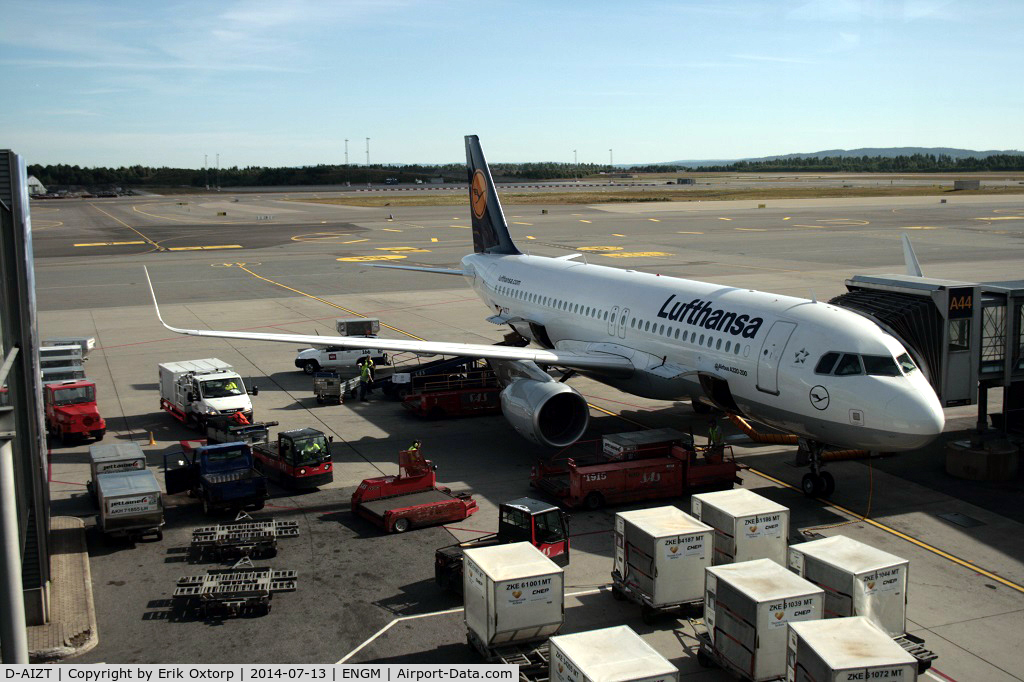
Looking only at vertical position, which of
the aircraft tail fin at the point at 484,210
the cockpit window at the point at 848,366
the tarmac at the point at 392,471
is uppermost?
the aircraft tail fin at the point at 484,210

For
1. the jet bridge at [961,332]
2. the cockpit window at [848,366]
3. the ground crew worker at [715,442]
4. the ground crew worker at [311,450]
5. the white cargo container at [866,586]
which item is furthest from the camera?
the jet bridge at [961,332]

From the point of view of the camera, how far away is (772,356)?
24.0 m

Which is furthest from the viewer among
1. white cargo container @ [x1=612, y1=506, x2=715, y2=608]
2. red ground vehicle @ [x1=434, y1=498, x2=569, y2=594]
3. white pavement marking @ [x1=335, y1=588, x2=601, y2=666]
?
red ground vehicle @ [x1=434, y1=498, x2=569, y2=594]

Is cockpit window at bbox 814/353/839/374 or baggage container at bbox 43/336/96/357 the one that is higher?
cockpit window at bbox 814/353/839/374

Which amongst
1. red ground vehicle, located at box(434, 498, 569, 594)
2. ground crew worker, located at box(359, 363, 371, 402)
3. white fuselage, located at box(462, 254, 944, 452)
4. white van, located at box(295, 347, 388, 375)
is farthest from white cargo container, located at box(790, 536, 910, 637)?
white van, located at box(295, 347, 388, 375)

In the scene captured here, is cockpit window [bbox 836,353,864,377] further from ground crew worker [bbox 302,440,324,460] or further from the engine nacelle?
ground crew worker [bbox 302,440,324,460]

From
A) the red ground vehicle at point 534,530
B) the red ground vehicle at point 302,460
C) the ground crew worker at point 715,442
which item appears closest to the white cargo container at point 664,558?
the red ground vehicle at point 534,530

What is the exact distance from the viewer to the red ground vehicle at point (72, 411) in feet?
95.5

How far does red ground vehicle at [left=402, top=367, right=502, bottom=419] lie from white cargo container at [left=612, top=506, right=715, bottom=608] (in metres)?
14.2

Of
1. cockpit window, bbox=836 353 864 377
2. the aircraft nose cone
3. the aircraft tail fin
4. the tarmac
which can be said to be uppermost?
the aircraft tail fin

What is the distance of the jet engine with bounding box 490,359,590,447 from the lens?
85.5 ft

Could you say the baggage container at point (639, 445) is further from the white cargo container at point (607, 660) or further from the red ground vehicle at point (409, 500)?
the white cargo container at point (607, 660)

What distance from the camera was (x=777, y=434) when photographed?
95.7 ft

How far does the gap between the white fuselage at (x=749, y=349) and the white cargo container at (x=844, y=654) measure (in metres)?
8.27
